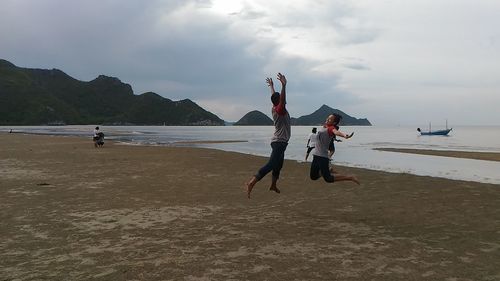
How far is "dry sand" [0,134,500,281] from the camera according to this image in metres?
5.22

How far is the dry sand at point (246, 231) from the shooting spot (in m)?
5.22

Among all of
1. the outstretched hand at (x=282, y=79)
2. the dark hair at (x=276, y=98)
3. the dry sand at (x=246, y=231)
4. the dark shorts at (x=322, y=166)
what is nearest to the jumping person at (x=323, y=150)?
the dark shorts at (x=322, y=166)

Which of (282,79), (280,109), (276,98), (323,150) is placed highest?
(282,79)

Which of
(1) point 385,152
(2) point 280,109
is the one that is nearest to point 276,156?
(2) point 280,109

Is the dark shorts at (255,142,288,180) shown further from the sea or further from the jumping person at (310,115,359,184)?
the sea

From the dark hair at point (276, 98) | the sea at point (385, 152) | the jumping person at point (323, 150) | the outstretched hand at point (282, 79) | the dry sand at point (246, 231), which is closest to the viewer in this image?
the dry sand at point (246, 231)

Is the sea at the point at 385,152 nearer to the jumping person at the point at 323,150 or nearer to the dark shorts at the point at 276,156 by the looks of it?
the jumping person at the point at 323,150

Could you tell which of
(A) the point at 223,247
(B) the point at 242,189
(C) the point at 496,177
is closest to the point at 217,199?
(B) the point at 242,189

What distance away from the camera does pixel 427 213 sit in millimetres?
8945

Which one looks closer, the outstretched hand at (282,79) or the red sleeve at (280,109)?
the outstretched hand at (282,79)

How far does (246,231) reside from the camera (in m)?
7.28

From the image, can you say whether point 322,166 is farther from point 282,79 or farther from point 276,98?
point 282,79

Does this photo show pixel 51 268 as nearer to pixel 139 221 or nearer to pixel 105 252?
pixel 105 252

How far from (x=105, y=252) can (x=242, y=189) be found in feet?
22.3
